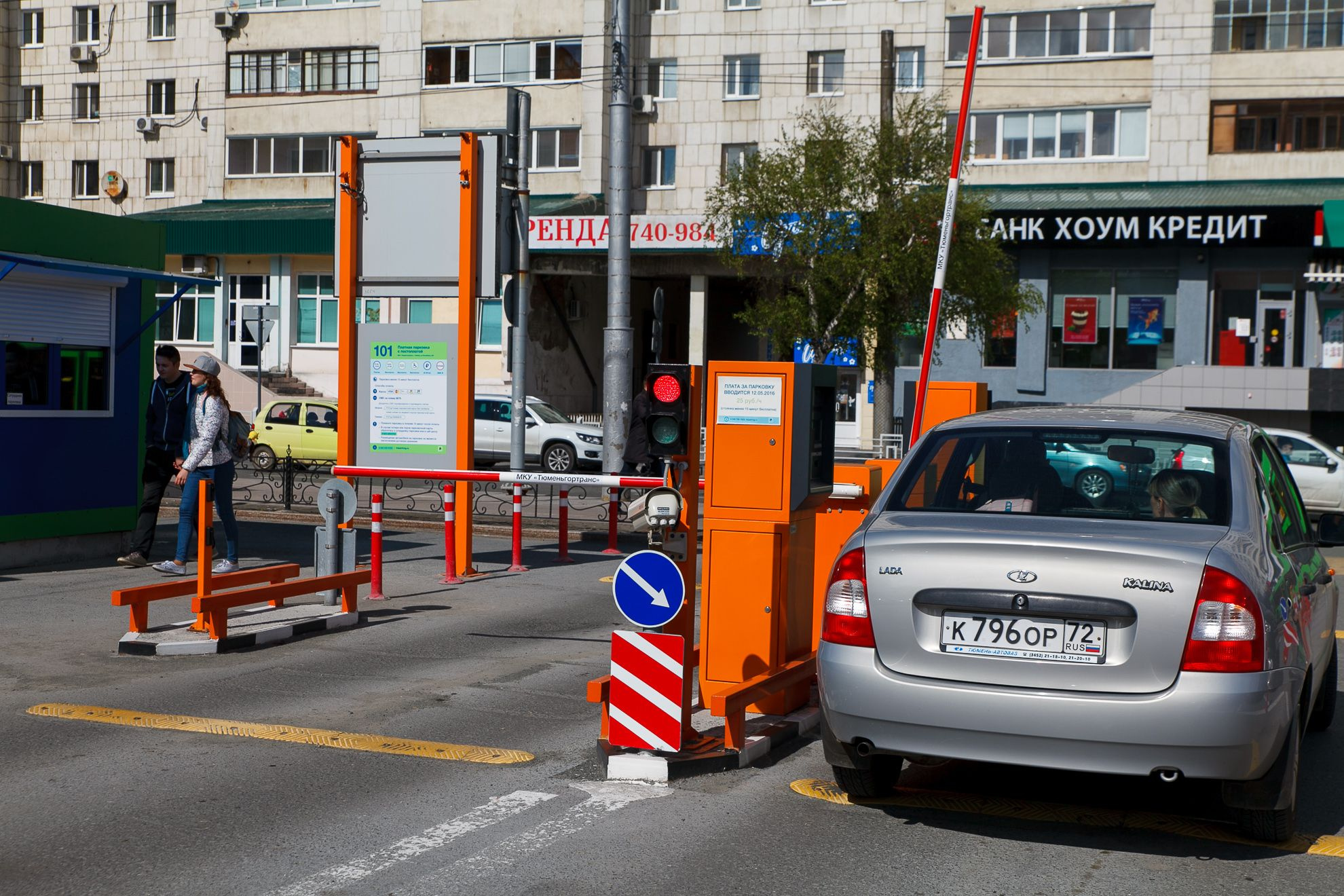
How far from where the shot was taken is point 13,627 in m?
10.3

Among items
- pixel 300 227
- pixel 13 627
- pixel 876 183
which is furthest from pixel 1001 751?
pixel 300 227

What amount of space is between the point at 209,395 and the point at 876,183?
780 inches

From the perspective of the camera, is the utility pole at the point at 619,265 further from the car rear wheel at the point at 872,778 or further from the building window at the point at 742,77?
the building window at the point at 742,77

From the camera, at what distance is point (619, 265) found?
21.6 metres

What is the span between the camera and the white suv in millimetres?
30078

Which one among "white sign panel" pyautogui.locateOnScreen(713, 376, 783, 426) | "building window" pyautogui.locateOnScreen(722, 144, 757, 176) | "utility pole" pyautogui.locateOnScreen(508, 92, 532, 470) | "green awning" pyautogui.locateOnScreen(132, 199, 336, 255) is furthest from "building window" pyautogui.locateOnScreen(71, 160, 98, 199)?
"white sign panel" pyautogui.locateOnScreen(713, 376, 783, 426)

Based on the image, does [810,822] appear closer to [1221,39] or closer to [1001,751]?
[1001,751]

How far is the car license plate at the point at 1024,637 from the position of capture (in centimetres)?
510

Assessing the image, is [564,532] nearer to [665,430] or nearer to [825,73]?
[665,430]

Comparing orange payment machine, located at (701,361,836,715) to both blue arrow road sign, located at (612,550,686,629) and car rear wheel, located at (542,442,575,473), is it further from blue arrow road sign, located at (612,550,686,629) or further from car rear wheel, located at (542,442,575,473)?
car rear wheel, located at (542,442,575,473)

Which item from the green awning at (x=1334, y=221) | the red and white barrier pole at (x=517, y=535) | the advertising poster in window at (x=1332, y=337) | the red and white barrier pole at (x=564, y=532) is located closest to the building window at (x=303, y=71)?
the green awning at (x=1334, y=221)

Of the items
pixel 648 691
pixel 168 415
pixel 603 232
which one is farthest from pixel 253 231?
pixel 648 691

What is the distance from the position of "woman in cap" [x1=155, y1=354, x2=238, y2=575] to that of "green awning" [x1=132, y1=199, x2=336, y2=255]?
2931 cm

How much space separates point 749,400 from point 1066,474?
5.57ft
